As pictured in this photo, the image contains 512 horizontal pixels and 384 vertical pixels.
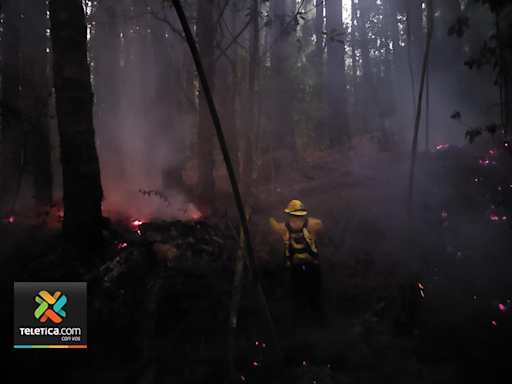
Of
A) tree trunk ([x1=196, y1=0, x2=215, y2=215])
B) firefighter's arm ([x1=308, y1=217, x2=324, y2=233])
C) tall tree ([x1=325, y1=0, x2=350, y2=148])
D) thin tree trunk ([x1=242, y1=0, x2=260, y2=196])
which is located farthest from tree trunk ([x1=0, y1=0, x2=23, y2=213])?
tall tree ([x1=325, y1=0, x2=350, y2=148])

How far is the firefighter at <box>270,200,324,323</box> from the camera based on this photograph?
5852 mm

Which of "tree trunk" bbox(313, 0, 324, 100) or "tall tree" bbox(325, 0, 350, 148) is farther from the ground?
"tree trunk" bbox(313, 0, 324, 100)

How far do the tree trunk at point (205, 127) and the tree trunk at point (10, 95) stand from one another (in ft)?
16.0

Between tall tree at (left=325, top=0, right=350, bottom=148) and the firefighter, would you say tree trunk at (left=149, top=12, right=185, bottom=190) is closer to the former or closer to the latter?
the firefighter

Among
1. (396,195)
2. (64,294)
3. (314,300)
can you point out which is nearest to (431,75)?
(396,195)

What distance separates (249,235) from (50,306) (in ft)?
9.78

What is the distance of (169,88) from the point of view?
12031mm

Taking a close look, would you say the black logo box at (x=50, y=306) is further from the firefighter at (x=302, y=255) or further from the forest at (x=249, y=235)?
the firefighter at (x=302, y=255)

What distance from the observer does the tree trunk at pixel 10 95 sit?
395 inches

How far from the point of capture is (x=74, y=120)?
19.6 feet

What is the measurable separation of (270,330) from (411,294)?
405 cm

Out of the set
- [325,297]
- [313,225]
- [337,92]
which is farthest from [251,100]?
[337,92]

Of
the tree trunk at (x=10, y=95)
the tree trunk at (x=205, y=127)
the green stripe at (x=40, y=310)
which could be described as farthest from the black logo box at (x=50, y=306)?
the tree trunk at (x=10, y=95)

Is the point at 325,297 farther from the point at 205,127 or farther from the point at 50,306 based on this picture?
the point at 205,127
